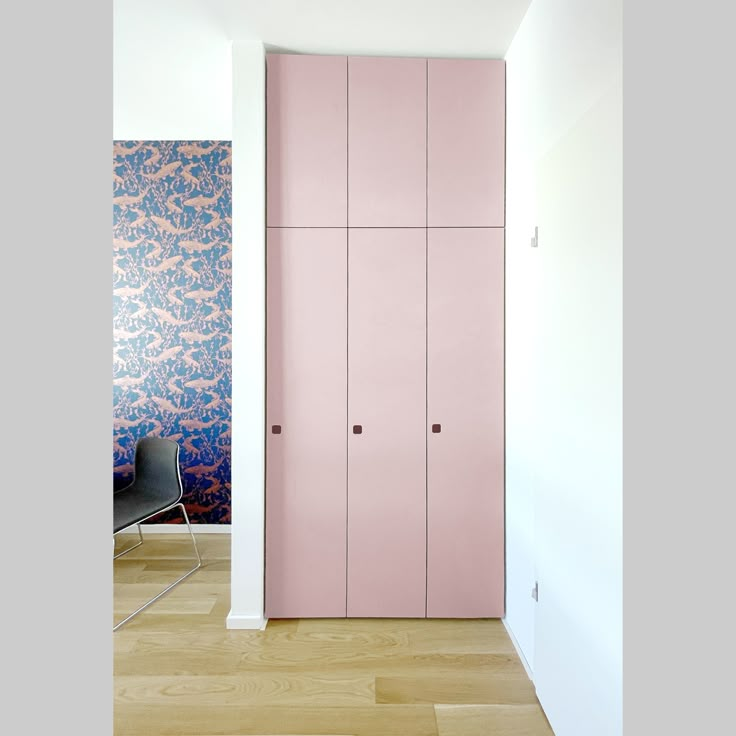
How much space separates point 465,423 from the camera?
262 centimetres

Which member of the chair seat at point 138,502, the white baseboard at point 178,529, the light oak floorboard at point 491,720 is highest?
the chair seat at point 138,502

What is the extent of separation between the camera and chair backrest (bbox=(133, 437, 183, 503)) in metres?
3.28

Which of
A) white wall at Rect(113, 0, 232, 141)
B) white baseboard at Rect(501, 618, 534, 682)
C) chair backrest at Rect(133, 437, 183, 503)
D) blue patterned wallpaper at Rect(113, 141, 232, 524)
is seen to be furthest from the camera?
blue patterned wallpaper at Rect(113, 141, 232, 524)

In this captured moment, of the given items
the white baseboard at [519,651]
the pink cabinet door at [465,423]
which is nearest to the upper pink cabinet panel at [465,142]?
the pink cabinet door at [465,423]

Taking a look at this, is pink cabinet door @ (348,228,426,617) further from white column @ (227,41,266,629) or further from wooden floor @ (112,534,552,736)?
white column @ (227,41,266,629)

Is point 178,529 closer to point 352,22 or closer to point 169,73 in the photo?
point 169,73

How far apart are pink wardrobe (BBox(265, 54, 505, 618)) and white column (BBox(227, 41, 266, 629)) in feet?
0.24

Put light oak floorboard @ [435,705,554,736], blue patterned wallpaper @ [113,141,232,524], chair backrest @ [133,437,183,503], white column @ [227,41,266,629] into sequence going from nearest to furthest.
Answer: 1. light oak floorboard @ [435,705,554,736]
2. white column @ [227,41,266,629]
3. chair backrest @ [133,437,183,503]
4. blue patterned wallpaper @ [113,141,232,524]

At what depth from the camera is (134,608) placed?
275 cm

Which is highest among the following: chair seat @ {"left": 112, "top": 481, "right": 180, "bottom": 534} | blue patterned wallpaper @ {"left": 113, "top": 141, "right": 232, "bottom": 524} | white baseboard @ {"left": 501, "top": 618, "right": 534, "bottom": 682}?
blue patterned wallpaper @ {"left": 113, "top": 141, "right": 232, "bottom": 524}

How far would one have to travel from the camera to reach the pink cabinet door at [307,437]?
8.52ft

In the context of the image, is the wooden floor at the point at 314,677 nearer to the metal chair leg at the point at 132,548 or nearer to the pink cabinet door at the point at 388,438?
the pink cabinet door at the point at 388,438

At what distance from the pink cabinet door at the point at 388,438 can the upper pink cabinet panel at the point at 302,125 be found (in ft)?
1.75

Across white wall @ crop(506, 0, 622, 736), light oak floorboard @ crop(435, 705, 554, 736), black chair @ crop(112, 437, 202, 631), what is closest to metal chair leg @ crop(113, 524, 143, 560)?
black chair @ crop(112, 437, 202, 631)
